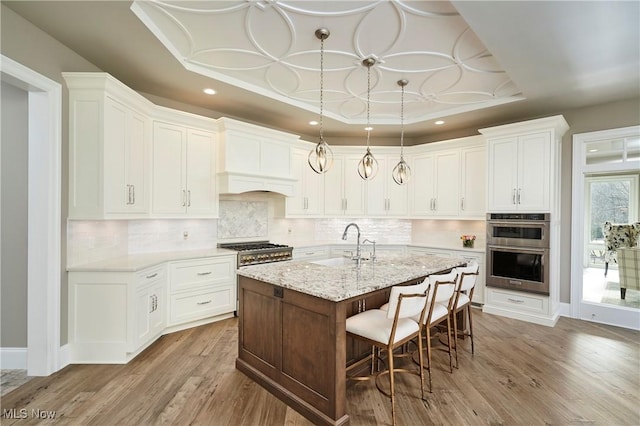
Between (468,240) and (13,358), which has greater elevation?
(468,240)

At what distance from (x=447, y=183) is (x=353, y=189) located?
168 centimetres

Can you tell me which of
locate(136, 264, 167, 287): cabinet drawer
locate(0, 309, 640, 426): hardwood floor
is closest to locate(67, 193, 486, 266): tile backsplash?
locate(136, 264, 167, 287): cabinet drawer

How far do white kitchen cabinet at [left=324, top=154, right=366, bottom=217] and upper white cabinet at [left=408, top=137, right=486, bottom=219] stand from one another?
978 mm

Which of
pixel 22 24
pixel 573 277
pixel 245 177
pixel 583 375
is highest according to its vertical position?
pixel 22 24

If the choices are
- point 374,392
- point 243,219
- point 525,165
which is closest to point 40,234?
point 243,219

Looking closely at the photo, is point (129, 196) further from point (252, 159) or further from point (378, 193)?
point (378, 193)

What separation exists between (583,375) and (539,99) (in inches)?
129

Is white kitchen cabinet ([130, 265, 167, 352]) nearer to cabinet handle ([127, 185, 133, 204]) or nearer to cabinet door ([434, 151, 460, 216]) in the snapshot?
cabinet handle ([127, 185, 133, 204])

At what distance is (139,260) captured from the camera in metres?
3.35

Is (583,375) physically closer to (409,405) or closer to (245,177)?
(409,405)

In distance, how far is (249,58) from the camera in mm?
3154

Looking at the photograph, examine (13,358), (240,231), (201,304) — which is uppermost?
(240,231)

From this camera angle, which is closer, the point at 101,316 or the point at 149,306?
the point at 101,316

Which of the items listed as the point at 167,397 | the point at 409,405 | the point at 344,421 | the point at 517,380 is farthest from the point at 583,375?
the point at 167,397
